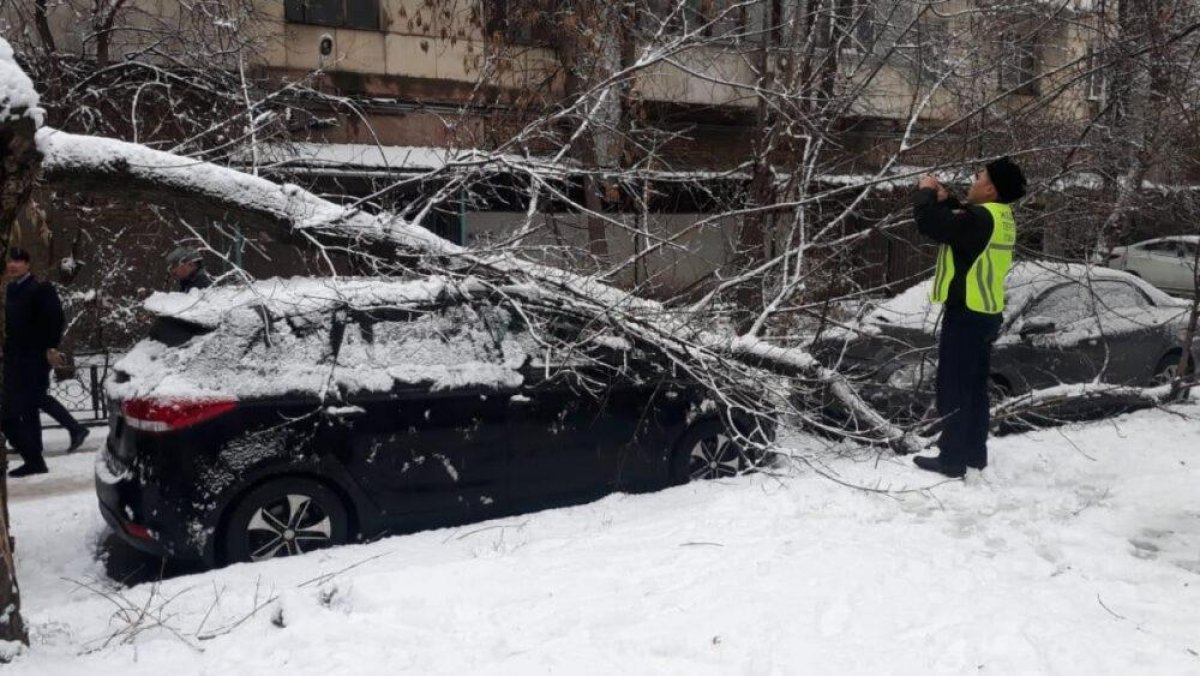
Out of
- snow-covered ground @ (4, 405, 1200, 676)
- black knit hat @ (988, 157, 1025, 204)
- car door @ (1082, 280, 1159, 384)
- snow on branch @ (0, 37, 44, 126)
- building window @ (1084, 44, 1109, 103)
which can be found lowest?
snow-covered ground @ (4, 405, 1200, 676)

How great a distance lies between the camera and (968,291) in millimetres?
5648

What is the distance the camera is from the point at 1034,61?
10547 millimetres

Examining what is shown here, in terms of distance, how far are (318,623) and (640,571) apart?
1426mm

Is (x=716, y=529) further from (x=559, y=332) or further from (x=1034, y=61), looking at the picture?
(x=1034, y=61)

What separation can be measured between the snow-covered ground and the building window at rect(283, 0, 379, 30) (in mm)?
10121

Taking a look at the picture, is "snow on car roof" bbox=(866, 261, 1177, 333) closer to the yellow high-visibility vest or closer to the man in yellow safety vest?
the man in yellow safety vest

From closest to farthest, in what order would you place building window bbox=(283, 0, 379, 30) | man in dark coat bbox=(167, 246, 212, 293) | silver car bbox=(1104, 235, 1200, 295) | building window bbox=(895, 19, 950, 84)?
1. man in dark coat bbox=(167, 246, 212, 293)
2. building window bbox=(895, 19, 950, 84)
3. building window bbox=(283, 0, 379, 30)
4. silver car bbox=(1104, 235, 1200, 295)

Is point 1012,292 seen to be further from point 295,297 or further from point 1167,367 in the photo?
point 295,297

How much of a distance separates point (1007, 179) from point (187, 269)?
20.8 feet

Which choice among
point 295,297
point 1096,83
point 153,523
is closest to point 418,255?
point 295,297

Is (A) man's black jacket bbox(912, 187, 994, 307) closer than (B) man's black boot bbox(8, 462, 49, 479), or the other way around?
(A) man's black jacket bbox(912, 187, 994, 307)

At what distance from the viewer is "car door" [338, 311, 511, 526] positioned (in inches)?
218

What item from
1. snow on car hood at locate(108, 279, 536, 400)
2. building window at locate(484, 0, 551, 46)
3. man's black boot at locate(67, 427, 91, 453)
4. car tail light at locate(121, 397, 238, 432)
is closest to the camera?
car tail light at locate(121, 397, 238, 432)

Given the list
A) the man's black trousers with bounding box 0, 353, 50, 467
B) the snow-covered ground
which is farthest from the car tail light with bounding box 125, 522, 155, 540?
the man's black trousers with bounding box 0, 353, 50, 467
